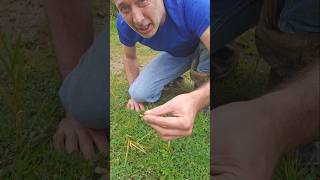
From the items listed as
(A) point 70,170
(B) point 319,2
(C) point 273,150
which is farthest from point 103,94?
(B) point 319,2

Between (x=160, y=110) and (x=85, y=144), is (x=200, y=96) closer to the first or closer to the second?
(x=160, y=110)

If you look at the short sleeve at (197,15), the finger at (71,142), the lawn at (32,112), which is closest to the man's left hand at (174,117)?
the short sleeve at (197,15)

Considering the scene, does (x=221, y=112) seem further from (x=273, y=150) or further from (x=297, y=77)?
(x=297, y=77)

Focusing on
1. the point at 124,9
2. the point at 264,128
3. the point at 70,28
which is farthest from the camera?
the point at 70,28

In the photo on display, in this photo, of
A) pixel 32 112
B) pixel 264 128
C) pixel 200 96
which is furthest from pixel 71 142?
pixel 200 96

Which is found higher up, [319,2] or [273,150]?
[319,2]

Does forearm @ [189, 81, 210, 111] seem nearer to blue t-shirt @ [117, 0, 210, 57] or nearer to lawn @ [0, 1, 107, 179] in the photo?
blue t-shirt @ [117, 0, 210, 57]
